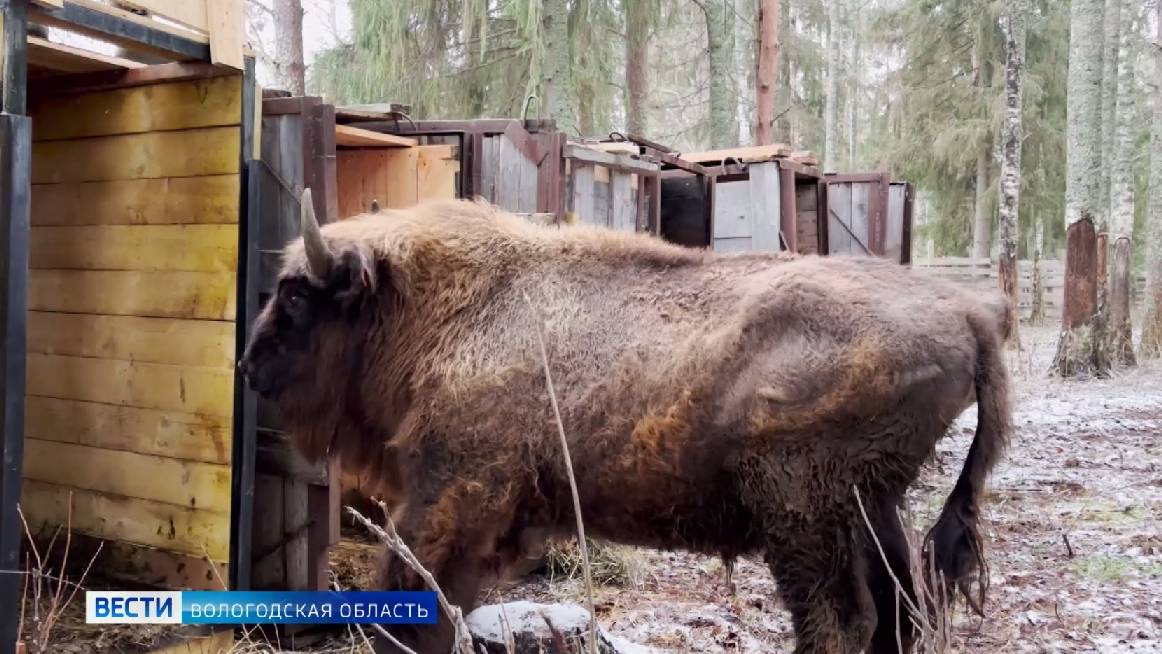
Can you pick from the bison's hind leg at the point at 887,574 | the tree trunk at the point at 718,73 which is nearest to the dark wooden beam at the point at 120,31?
the bison's hind leg at the point at 887,574

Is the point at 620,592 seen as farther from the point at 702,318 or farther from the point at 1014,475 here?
the point at 1014,475

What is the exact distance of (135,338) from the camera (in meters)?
4.75

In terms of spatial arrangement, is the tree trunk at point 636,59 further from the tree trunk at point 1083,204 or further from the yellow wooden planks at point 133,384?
the yellow wooden planks at point 133,384

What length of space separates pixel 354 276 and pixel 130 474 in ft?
5.97

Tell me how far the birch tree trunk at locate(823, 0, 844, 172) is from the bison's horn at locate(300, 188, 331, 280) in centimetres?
2085

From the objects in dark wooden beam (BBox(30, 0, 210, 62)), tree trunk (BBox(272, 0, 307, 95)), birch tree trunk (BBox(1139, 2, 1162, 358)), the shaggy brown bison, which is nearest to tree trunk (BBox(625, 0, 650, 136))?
tree trunk (BBox(272, 0, 307, 95))

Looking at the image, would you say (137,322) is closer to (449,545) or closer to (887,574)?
(449,545)

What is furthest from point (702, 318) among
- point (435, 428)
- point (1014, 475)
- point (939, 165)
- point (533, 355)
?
point (939, 165)

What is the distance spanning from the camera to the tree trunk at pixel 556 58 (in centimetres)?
1121

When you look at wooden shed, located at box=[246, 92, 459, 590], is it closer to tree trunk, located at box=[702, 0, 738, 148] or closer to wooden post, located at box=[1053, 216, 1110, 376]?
wooden post, located at box=[1053, 216, 1110, 376]

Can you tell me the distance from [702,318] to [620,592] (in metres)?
2.44

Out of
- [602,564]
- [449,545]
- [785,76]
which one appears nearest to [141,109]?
[449,545]

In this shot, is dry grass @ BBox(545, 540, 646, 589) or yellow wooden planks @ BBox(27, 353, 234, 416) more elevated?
yellow wooden planks @ BBox(27, 353, 234, 416)

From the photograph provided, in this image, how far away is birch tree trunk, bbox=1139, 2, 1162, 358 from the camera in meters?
13.9
